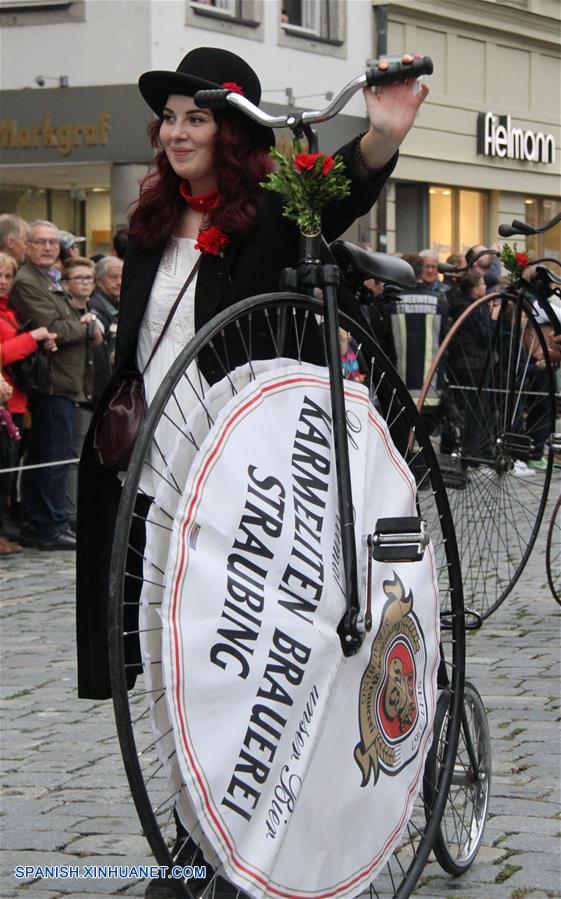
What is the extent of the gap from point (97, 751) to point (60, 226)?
17.1m

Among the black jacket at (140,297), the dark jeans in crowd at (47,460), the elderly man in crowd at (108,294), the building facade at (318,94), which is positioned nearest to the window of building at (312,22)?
the building facade at (318,94)

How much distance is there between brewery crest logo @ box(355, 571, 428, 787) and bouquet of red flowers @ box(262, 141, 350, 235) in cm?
76

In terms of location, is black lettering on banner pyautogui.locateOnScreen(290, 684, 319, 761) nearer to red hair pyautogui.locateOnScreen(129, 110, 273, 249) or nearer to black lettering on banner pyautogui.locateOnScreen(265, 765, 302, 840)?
black lettering on banner pyautogui.locateOnScreen(265, 765, 302, 840)

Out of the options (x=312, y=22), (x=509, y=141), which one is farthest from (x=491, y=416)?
(x=509, y=141)

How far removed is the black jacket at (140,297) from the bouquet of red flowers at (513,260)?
10.6ft

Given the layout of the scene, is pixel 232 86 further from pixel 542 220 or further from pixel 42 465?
pixel 542 220

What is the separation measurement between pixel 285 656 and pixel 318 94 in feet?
67.4

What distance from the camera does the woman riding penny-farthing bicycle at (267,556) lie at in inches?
116

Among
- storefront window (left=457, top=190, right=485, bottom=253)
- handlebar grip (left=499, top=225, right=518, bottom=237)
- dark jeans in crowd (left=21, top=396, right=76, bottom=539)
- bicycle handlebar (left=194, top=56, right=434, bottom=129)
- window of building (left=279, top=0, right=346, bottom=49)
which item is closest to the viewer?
bicycle handlebar (left=194, top=56, right=434, bottom=129)

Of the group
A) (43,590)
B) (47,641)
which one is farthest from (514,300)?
(43,590)

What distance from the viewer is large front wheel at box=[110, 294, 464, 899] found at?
2.91 meters

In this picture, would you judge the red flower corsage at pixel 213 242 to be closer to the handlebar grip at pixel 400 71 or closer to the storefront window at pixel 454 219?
the handlebar grip at pixel 400 71

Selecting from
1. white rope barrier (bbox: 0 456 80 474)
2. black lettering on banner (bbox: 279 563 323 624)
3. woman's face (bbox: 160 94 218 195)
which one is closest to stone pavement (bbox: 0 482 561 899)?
black lettering on banner (bbox: 279 563 323 624)

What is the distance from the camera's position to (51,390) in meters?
10.6
